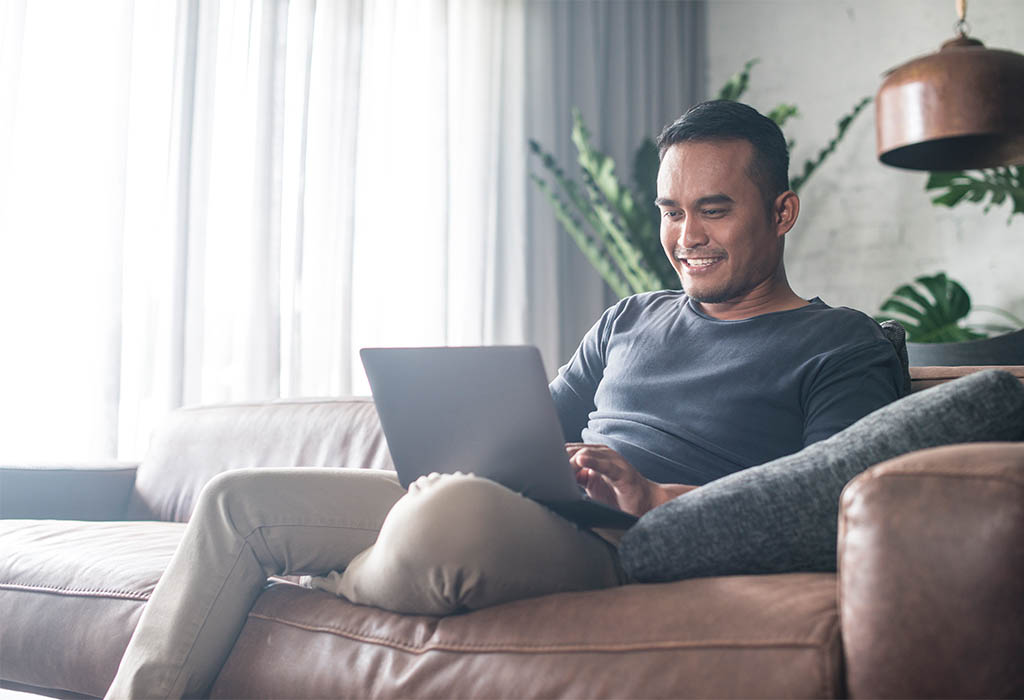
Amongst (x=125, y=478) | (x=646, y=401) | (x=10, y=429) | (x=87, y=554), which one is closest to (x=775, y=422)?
(x=646, y=401)

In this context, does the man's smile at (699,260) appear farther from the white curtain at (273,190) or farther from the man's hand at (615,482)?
the white curtain at (273,190)

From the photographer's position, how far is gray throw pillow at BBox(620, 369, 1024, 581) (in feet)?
3.13

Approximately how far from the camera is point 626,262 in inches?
135

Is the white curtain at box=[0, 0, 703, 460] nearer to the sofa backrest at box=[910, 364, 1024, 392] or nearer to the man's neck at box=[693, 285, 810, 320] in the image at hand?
the man's neck at box=[693, 285, 810, 320]

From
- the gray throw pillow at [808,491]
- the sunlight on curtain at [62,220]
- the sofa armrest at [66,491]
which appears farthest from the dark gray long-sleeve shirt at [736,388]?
the sunlight on curtain at [62,220]

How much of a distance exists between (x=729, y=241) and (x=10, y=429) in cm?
183

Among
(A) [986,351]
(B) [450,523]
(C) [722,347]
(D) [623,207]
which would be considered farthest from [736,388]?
(D) [623,207]

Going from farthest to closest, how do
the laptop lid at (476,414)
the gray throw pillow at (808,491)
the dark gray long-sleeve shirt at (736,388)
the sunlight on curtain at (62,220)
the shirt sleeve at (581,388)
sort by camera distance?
the sunlight on curtain at (62,220) → the shirt sleeve at (581,388) → the dark gray long-sleeve shirt at (736,388) → the laptop lid at (476,414) → the gray throw pillow at (808,491)

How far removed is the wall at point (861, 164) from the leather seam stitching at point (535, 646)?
295cm

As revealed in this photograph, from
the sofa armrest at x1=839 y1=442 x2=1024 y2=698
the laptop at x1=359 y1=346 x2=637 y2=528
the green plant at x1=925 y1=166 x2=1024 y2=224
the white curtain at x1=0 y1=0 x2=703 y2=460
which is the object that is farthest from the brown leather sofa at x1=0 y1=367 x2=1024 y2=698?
the green plant at x1=925 y1=166 x2=1024 y2=224

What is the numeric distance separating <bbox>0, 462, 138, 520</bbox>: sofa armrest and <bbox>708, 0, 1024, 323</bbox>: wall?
2.75 m

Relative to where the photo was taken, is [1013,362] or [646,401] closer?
[646,401]

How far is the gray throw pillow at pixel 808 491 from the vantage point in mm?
953

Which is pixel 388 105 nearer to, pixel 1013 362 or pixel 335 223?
pixel 335 223
